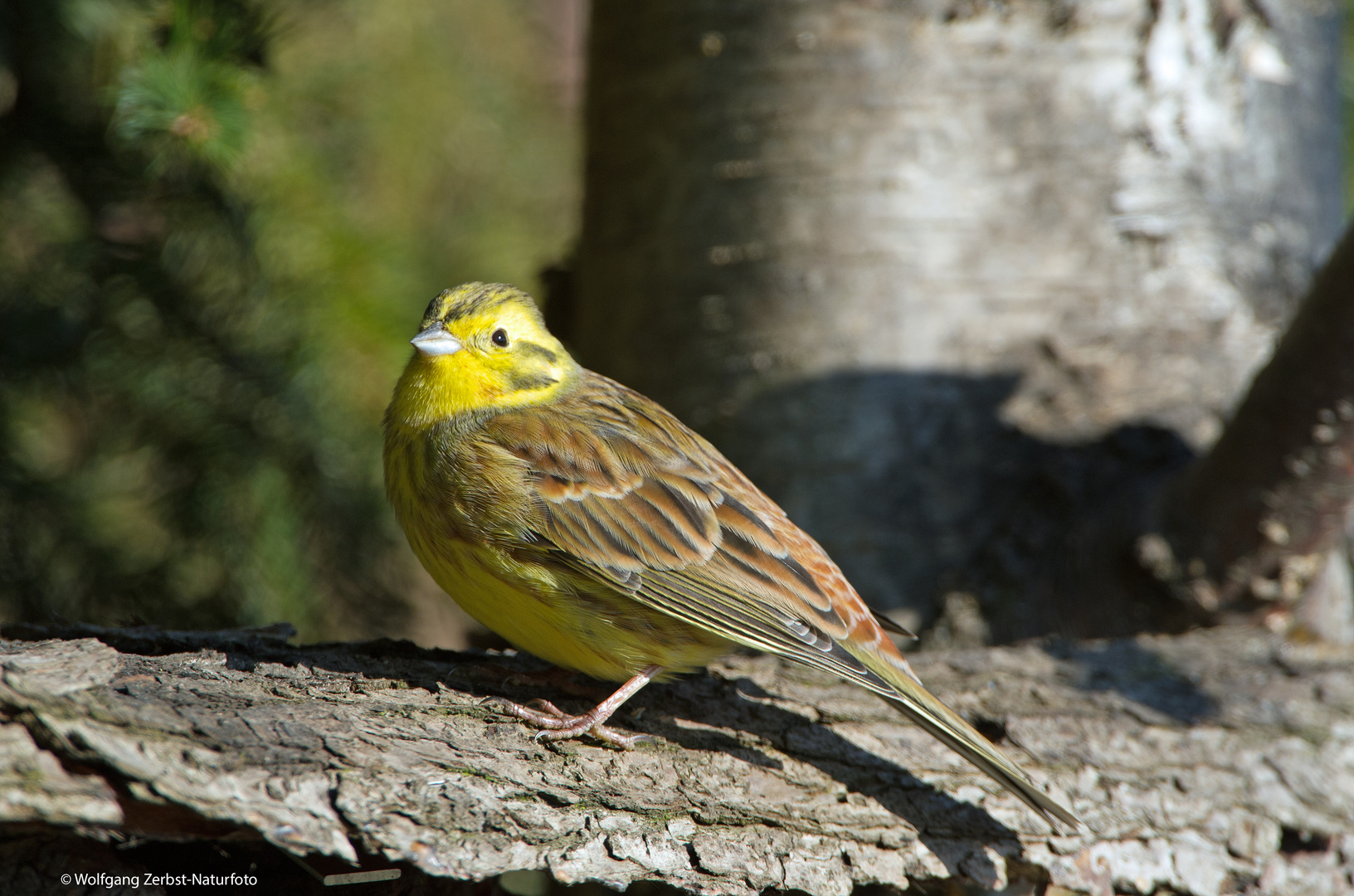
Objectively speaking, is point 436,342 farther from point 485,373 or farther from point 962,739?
point 962,739

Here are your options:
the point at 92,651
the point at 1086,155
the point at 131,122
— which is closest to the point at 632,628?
the point at 92,651

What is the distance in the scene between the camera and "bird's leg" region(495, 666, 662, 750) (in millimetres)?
2494

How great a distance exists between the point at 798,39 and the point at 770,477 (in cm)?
141

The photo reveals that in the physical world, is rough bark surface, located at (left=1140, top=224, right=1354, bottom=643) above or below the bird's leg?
above

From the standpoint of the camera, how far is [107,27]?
332 centimetres

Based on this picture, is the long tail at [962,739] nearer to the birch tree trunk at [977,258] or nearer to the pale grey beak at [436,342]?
the birch tree trunk at [977,258]

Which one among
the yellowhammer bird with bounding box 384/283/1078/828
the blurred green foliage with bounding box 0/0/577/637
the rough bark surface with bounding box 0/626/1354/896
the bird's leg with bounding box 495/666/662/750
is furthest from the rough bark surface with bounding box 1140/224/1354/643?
the blurred green foliage with bounding box 0/0/577/637

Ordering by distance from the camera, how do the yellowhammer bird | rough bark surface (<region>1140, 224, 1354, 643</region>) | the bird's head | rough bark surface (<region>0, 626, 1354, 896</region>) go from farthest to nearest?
the bird's head, rough bark surface (<region>1140, 224, 1354, 643</region>), the yellowhammer bird, rough bark surface (<region>0, 626, 1354, 896</region>)

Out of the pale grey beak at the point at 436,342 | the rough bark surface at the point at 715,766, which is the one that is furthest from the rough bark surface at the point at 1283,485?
the pale grey beak at the point at 436,342

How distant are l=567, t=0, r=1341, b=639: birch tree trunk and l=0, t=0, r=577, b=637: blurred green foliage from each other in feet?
4.05

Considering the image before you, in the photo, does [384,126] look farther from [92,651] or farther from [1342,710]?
[1342,710]

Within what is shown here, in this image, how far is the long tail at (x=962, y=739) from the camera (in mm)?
2436

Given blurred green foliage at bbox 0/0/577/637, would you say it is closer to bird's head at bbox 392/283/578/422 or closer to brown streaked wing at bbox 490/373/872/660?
bird's head at bbox 392/283/578/422

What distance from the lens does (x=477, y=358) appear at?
9.98ft
